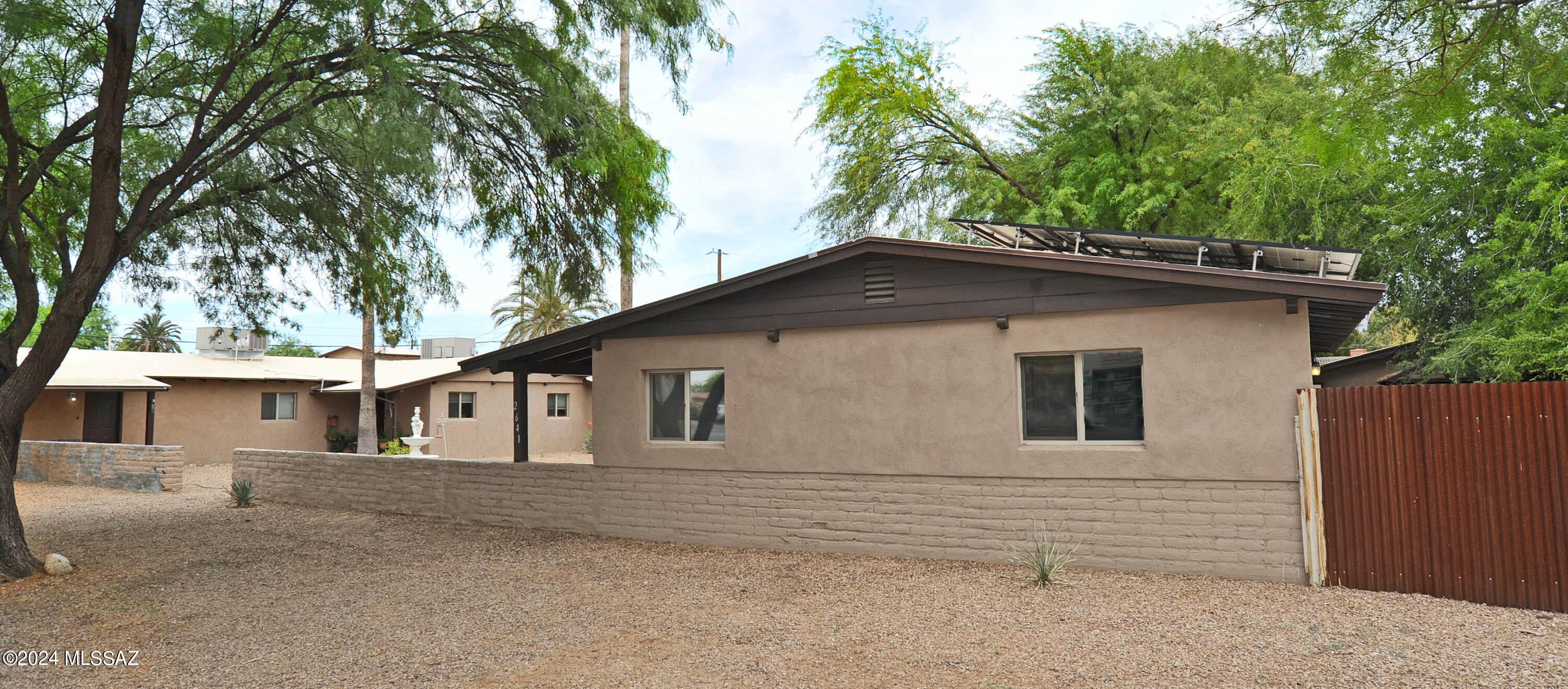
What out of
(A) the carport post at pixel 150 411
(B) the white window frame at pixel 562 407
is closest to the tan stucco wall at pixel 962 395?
(B) the white window frame at pixel 562 407

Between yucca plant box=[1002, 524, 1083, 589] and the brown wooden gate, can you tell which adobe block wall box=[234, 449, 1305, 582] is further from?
the brown wooden gate

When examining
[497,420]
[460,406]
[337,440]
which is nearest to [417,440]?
[460,406]

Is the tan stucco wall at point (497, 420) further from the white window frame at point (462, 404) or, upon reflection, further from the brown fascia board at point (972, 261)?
the brown fascia board at point (972, 261)

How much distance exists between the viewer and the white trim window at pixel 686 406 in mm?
10328

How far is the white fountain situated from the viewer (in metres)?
20.9

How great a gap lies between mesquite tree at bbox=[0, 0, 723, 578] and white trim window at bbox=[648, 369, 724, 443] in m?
2.01

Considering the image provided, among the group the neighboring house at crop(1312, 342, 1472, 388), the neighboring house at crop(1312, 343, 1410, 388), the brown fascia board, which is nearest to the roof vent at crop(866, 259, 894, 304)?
the brown fascia board

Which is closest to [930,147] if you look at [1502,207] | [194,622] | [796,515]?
[1502,207]

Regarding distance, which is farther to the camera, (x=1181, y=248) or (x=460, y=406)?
(x=460, y=406)

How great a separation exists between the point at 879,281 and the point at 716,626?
167 inches

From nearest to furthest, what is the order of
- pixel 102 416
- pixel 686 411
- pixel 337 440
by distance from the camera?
pixel 686 411 → pixel 102 416 → pixel 337 440

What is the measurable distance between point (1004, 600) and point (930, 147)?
52.1 feet

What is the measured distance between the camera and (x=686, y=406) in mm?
10484

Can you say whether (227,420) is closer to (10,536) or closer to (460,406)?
(460,406)
